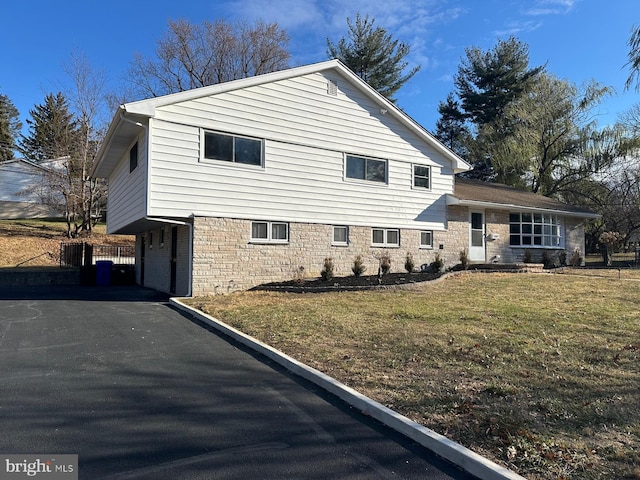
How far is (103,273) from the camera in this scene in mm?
18375

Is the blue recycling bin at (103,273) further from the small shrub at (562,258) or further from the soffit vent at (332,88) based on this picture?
the small shrub at (562,258)

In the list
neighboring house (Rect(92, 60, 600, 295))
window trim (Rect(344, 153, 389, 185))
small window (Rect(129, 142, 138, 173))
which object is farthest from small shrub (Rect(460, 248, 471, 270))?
small window (Rect(129, 142, 138, 173))

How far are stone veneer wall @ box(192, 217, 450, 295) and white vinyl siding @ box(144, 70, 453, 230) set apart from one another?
15.8 inches

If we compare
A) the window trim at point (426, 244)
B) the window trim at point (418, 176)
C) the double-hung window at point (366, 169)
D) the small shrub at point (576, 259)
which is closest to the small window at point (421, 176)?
the window trim at point (418, 176)

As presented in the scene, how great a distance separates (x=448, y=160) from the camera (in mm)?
18562

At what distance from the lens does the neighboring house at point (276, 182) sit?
1261 centimetres

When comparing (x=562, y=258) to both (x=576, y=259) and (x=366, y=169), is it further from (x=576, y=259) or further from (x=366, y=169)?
(x=366, y=169)

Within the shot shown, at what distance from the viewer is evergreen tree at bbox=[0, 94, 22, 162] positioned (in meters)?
45.9

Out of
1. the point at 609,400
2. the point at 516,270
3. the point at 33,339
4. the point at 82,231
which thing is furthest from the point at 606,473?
the point at 82,231

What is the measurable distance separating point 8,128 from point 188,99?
47632 millimetres

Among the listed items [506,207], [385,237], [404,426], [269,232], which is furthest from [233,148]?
[506,207]

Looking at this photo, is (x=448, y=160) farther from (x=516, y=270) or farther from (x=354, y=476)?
(x=354, y=476)

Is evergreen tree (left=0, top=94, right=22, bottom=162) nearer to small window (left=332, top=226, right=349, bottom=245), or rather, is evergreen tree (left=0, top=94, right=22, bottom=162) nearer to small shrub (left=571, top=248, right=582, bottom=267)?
small window (left=332, top=226, right=349, bottom=245)

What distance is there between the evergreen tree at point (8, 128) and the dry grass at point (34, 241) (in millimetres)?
17832
